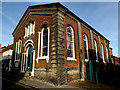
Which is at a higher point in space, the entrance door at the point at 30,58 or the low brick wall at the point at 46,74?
the entrance door at the point at 30,58

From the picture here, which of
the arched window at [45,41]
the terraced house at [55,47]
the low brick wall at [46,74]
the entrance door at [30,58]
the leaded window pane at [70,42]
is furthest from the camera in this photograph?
the entrance door at [30,58]

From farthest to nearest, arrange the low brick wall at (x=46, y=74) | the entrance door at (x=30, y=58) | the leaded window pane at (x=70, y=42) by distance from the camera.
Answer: the entrance door at (x=30, y=58)
the leaded window pane at (x=70, y=42)
the low brick wall at (x=46, y=74)

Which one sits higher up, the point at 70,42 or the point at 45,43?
→ the point at 70,42

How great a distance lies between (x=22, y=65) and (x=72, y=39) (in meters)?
7.31

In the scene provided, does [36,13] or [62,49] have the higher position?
[36,13]

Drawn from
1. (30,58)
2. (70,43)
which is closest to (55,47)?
(70,43)

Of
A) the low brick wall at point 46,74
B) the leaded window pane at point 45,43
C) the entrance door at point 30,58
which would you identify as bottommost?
the low brick wall at point 46,74

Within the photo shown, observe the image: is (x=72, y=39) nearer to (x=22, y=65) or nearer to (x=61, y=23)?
(x=61, y=23)

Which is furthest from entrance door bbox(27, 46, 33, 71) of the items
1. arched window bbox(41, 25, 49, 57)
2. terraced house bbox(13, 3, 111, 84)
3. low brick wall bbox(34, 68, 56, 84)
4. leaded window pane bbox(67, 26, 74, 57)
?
leaded window pane bbox(67, 26, 74, 57)

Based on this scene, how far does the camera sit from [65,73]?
693cm

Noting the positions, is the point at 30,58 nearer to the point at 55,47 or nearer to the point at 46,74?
the point at 46,74

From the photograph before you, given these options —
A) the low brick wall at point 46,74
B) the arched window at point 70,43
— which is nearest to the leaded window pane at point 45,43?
the low brick wall at point 46,74

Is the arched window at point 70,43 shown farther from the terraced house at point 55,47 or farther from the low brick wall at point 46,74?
the low brick wall at point 46,74

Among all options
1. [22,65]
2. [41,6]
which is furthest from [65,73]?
[41,6]
